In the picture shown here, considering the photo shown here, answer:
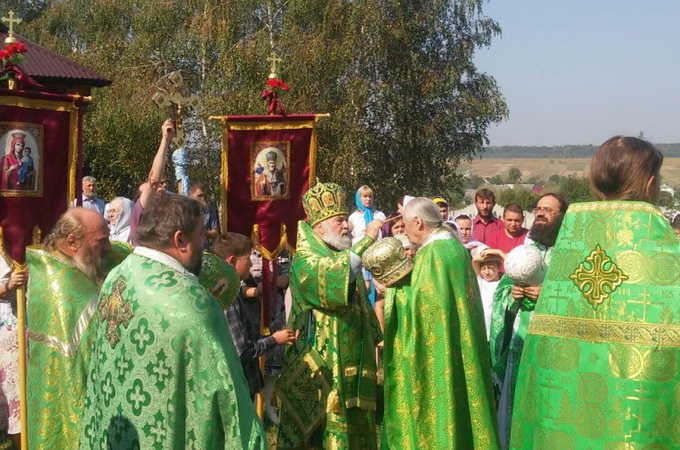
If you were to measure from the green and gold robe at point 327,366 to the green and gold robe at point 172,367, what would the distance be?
2599 mm

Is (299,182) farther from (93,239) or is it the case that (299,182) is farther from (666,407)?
(666,407)

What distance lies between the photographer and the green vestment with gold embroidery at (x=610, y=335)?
3.89 m

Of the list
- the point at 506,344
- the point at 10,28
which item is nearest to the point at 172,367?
the point at 506,344

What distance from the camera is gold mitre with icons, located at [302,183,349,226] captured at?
20.7 feet

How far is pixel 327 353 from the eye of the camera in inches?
245

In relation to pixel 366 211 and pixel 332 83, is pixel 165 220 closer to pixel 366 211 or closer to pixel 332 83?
pixel 366 211

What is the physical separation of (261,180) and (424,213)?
2251 mm

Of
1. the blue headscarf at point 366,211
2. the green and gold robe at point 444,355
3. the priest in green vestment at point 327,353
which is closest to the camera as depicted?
the green and gold robe at point 444,355

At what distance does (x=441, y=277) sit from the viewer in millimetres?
5543

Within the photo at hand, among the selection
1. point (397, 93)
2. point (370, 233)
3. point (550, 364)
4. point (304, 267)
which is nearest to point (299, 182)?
point (370, 233)

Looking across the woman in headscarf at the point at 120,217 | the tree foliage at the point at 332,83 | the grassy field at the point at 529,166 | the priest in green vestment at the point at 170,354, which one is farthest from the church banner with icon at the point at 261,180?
the grassy field at the point at 529,166

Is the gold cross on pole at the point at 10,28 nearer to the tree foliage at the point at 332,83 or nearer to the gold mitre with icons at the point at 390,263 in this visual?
the gold mitre with icons at the point at 390,263

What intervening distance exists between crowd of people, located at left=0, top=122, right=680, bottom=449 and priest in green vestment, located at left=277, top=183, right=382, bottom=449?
0.01 m

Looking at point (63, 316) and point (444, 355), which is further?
point (444, 355)
